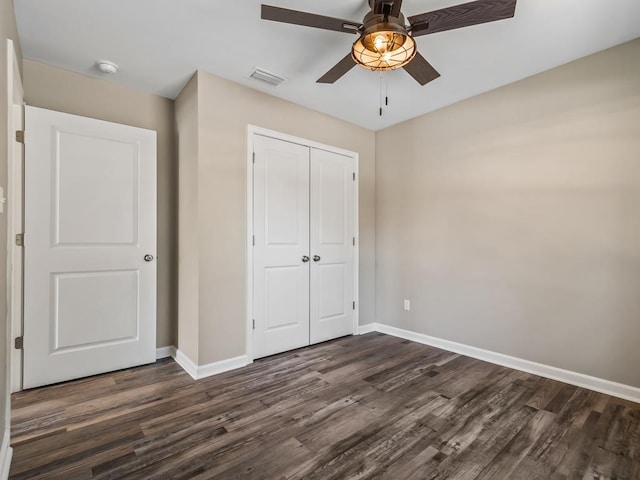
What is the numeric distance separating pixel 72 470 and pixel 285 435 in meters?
1.07

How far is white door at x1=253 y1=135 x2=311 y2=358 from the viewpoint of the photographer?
9.95 feet

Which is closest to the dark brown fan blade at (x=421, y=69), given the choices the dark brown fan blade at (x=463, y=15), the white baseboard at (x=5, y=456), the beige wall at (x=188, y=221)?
the dark brown fan blade at (x=463, y=15)

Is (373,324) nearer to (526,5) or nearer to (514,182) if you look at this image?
(514,182)

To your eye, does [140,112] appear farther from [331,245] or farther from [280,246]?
[331,245]

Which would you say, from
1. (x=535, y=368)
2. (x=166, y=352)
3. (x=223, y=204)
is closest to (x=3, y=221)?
(x=223, y=204)

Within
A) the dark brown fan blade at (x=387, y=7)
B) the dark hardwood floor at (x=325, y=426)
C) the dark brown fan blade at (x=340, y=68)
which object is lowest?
the dark hardwood floor at (x=325, y=426)

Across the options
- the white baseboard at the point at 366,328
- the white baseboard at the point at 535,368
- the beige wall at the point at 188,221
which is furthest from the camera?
the white baseboard at the point at 366,328

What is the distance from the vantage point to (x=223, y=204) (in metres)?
2.79

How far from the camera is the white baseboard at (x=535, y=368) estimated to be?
230 cm

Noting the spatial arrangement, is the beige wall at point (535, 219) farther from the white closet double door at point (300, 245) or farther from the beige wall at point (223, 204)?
the beige wall at point (223, 204)

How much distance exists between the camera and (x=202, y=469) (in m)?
1.58

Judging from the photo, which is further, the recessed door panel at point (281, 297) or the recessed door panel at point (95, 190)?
the recessed door panel at point (281, 297)

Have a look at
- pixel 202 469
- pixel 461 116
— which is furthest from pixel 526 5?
pixel 202 469

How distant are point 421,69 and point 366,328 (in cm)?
295
